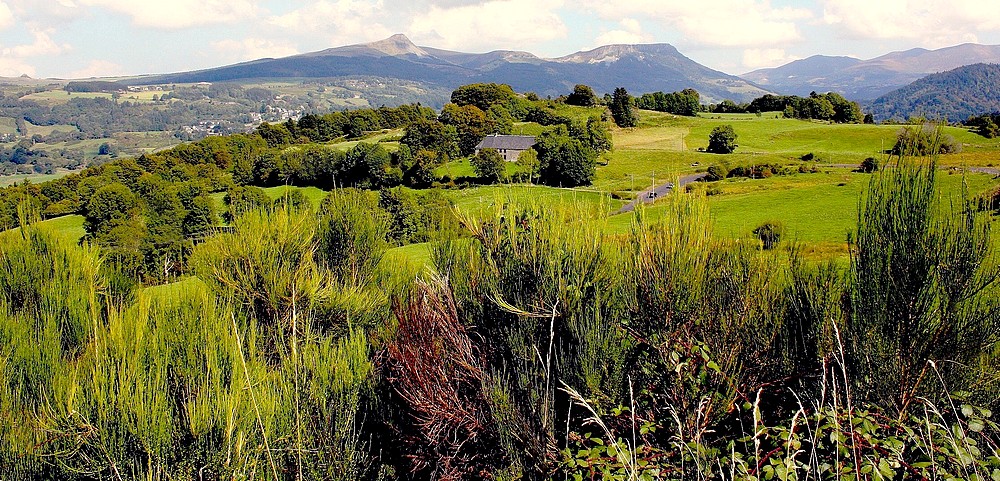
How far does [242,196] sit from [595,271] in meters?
61.7

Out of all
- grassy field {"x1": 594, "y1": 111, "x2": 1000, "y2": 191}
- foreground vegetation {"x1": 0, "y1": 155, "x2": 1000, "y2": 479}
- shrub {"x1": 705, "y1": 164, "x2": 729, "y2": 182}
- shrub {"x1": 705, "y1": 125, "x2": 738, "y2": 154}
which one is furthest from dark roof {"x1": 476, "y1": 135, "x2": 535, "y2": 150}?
foreground vegetation {"x1": 0, "y1": 155, "x2": 1000, "y2": 479}

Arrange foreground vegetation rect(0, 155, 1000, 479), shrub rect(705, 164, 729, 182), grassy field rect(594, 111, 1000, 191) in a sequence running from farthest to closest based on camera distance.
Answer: grassy field rect(594, 111, 1000, 191) → shrub rect(705, 164, 729, 182) → foreground vegetation rect(0, 155, 1000, 479)

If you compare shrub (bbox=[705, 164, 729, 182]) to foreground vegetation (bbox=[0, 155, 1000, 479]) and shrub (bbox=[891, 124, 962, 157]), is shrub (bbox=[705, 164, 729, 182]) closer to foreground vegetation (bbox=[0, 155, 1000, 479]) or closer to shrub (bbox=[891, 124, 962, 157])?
foreground vegetation (bbox=[0, 155, 1000, 479])

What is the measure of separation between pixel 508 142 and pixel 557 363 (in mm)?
76321

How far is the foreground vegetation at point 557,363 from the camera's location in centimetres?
607

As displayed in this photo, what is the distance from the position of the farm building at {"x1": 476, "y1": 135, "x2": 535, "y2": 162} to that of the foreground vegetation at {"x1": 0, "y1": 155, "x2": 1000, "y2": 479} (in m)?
70.7

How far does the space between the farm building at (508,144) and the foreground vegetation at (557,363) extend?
70.7m

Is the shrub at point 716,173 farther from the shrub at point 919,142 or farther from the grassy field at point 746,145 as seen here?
the shrub at point 919,142

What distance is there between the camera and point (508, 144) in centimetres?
8175

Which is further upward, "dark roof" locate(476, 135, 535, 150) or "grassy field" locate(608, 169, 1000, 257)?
"dark roof" locate(476, 135, 535, 150)

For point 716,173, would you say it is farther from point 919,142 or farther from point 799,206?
point 919,142

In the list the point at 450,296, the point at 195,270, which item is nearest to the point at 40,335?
the point at 195,270

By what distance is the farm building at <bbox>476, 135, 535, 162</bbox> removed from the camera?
Result: 80.0 meters

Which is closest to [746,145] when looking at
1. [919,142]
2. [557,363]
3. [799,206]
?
[799,206]
